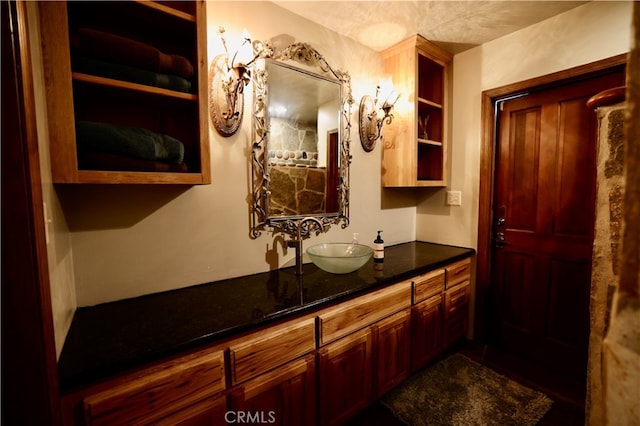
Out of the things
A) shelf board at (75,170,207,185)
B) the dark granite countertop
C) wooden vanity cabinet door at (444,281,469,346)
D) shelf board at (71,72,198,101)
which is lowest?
wooden vanity cabinet door at (444,281,469,346)

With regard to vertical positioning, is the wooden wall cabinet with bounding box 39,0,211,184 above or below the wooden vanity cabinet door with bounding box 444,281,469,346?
above

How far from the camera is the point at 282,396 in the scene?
115 centimetres

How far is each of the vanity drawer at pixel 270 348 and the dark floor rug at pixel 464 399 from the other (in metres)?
0.84

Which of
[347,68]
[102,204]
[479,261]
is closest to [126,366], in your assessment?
[102,204]

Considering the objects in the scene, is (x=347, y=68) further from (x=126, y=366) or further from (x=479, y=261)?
(x=126, y=366)

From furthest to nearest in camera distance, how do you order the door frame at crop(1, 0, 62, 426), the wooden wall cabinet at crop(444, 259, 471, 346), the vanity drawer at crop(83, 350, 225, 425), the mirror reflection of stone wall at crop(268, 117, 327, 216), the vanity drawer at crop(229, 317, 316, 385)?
the wooden wall cabinet at crop(444, 259, 471, 346) → the mirror reflection of stone wall at crop(268, 117, 327, 216) → the vanity drawer at crop(229, 317, 316, 385) → the vanity drawer at crop(83, 350, 225, 425) → the door frame at crop(1, 0, 62, 426)

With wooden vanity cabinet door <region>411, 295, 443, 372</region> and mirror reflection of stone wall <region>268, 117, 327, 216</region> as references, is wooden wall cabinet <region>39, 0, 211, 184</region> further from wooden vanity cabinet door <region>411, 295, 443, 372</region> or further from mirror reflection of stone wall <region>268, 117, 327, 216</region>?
wooden vanity cabinet door <region>411, 295, 443, 372</region>

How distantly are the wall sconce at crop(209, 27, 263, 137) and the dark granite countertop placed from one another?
0.83 metres

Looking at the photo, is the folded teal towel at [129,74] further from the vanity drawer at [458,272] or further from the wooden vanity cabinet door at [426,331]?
the vanity drawer at [458,272]

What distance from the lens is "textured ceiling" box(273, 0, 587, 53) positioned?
1.65 meters

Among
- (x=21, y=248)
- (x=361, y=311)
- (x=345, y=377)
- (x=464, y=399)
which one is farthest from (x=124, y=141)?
(x=464, y=399)

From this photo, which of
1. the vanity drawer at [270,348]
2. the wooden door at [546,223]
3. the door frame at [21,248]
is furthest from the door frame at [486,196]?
the door frame at [21,248]

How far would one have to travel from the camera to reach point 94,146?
96cm

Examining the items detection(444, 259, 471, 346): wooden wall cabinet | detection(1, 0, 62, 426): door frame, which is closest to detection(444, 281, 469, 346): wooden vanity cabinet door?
detection(444, 259, 471, 346): wooden wall cabinet
